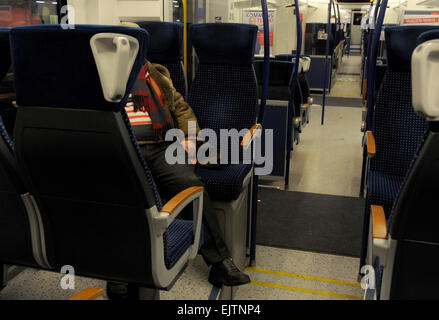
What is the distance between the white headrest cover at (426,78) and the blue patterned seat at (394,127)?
1.40m

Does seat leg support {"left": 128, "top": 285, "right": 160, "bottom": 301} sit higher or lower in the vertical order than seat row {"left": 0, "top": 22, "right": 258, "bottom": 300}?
lower

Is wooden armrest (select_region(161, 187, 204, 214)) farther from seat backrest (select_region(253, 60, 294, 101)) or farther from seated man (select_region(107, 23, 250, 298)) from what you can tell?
seat backrest (select_region(253, 60, 294, 101))

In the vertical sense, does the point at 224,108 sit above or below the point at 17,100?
below

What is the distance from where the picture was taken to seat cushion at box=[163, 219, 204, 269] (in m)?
1.55

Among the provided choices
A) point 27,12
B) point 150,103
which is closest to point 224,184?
point 150,103

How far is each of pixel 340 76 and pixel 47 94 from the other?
14486 mm

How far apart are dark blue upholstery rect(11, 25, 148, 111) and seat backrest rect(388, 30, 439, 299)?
0.74m

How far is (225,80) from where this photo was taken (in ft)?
9.08

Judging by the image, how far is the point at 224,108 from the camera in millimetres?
2807

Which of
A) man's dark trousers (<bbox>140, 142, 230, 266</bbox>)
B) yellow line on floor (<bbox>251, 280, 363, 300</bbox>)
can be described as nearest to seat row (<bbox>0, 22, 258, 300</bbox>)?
man's dark trousers (<bbox>140, 142, 230, 266</bbox>)

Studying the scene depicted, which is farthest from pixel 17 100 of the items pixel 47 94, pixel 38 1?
pixel 38 1

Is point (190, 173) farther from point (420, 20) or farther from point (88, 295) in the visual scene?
point (420, 20)

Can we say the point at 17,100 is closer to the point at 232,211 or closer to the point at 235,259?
the point at 232,211
